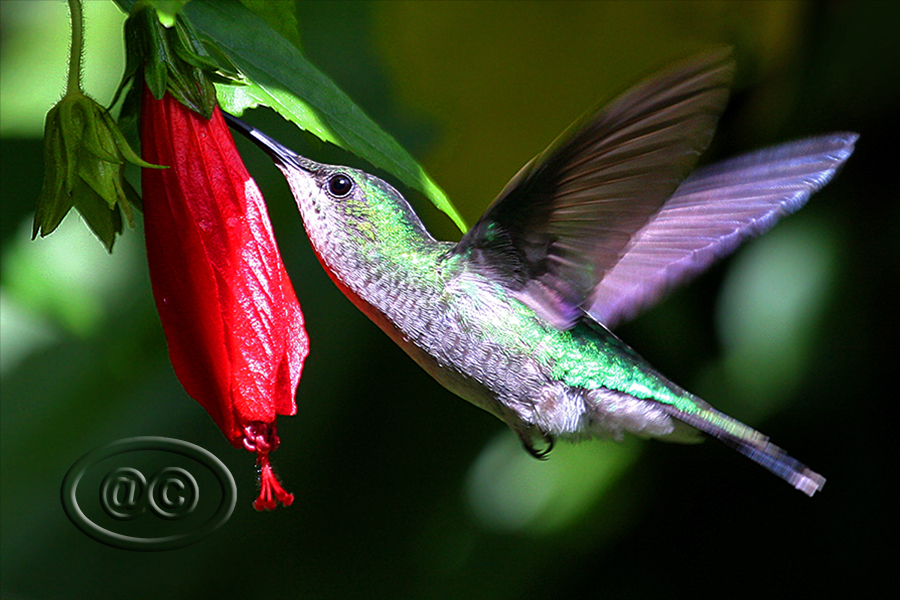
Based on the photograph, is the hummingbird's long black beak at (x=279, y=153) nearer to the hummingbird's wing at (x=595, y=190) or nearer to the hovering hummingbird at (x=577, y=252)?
the hovering hummingbird at (x=577, y=252)

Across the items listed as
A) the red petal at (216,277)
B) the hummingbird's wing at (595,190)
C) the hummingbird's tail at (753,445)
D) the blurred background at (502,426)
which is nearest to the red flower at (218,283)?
the red petal at (216,277)

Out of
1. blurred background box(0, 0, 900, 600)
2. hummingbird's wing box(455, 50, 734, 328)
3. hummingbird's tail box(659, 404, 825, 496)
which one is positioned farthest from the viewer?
blurred background box(0, 0, 900, 600)

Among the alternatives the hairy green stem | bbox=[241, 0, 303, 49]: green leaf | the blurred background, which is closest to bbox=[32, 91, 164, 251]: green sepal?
the hairy green stem

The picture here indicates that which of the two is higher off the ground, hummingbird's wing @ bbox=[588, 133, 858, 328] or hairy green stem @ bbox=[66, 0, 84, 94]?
hummingbird's wing @ bbox=[588, 133, 858, 328]

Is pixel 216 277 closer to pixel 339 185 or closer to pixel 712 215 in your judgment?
pixel 339 185

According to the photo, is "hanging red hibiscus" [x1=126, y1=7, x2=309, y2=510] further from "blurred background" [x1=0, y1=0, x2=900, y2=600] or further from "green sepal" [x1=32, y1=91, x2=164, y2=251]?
"blurred background" [x1=0, y1=0, x2=900, y2=600]

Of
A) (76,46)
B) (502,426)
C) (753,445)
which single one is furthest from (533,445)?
(502,426)

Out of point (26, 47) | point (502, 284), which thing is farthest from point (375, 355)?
point (502, 284)
